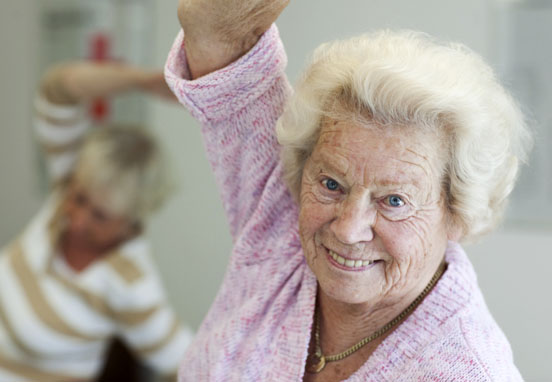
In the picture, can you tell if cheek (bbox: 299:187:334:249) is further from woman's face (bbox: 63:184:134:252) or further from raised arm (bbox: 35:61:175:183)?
woman's face (bbox: 63:184:134:252)

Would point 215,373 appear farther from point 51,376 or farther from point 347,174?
point 51,376

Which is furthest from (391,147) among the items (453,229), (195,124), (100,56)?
(100,56)

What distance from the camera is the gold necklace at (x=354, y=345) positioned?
0.99m

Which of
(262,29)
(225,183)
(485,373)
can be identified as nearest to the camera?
(485,373)

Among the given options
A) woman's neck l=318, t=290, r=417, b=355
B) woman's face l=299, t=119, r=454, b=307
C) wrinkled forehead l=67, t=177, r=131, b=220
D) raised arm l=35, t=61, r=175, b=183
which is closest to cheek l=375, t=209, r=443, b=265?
woman's face l=299, t=119, r=454, b=307

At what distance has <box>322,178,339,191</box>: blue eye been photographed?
927 mm

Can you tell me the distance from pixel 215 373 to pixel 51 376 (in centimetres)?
124

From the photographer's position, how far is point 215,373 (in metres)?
1.05

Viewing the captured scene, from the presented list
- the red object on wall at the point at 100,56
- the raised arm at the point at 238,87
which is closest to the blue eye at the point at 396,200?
the raised arm at the point at 238,87

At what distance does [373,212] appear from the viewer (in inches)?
35.1

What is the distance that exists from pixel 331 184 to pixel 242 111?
194 millimetres

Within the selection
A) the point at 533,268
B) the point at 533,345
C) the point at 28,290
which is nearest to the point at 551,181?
the point at 533,268

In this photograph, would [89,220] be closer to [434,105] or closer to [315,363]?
[315,363]

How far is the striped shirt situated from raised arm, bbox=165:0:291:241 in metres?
1.11
